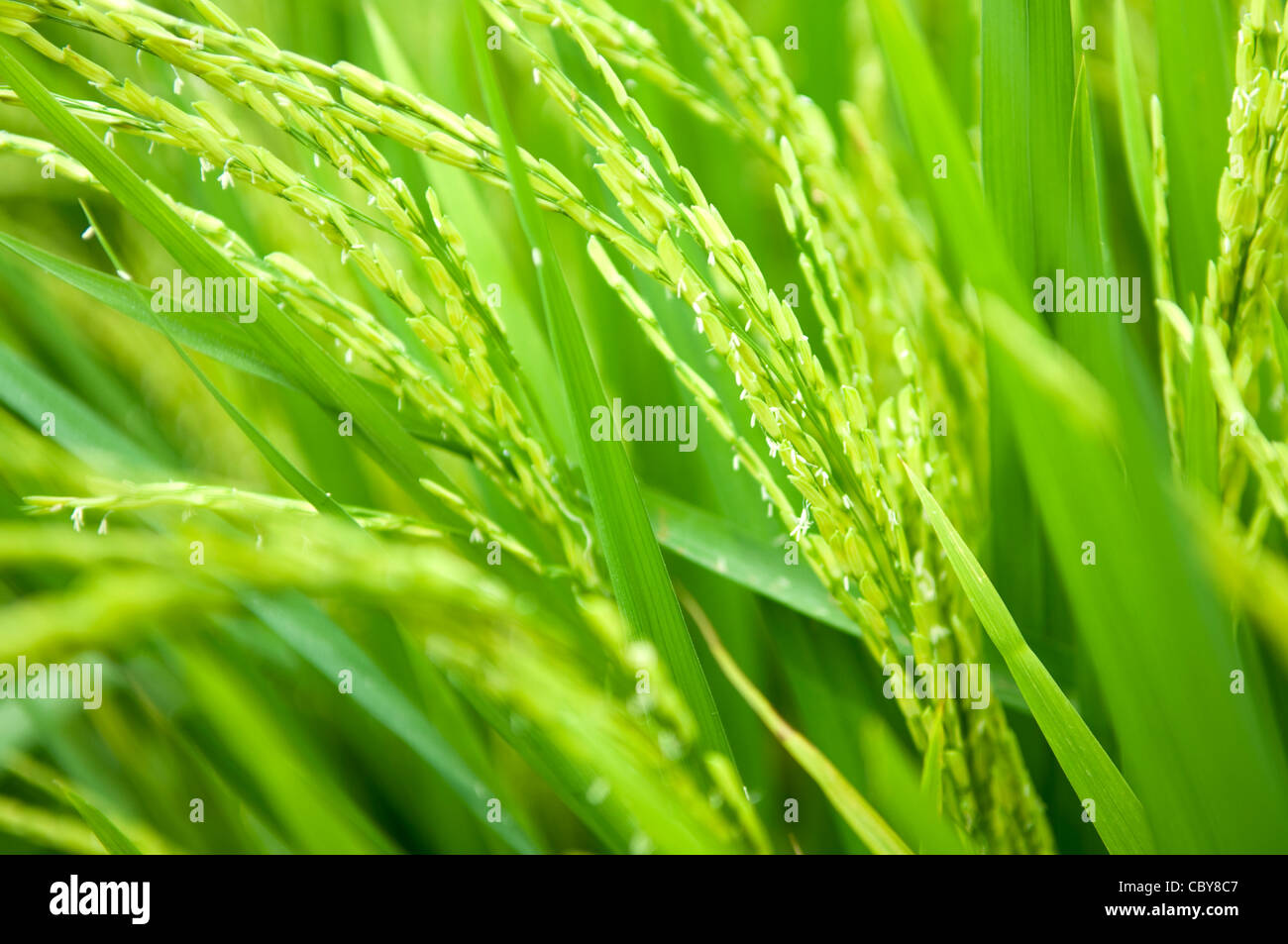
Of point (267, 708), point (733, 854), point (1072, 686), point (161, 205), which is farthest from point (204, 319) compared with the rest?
point (1072, 686)

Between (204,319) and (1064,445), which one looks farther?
(204,319)

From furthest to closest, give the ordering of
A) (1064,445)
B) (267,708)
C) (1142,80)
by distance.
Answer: (1142,80) < (267,708) < (1064,445)

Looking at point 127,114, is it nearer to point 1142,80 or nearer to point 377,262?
point 377,262

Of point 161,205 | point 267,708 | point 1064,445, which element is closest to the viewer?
point 1064,445

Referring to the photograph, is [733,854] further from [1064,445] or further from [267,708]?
[267,708]
